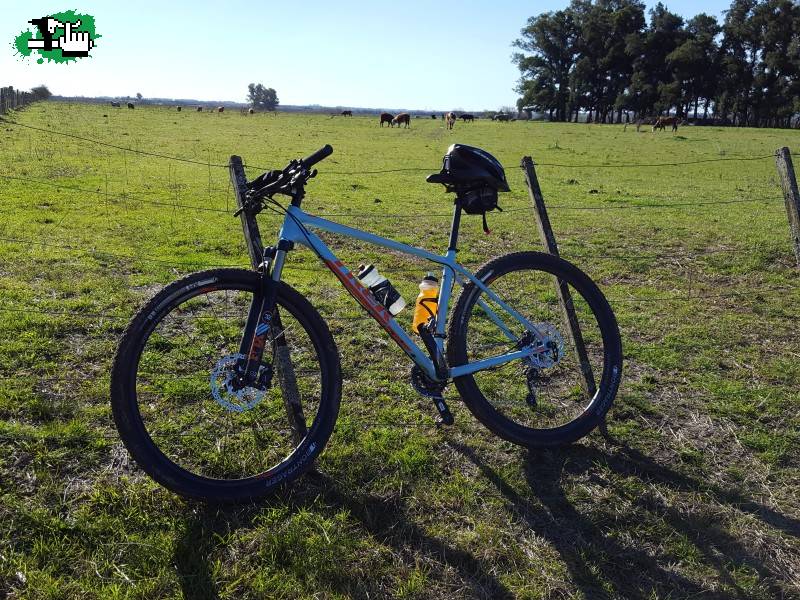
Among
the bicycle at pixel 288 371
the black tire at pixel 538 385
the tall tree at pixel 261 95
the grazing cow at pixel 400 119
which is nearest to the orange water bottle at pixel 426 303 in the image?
the bicycle at pixel 288 371

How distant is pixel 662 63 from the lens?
261 feet

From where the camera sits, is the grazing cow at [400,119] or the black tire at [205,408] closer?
the black tire at [205,408]

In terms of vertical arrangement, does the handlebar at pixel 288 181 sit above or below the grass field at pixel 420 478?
above

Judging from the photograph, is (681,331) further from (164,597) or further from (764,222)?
(764,222)

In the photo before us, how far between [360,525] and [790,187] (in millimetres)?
5498

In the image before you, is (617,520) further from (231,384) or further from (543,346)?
(231,384)

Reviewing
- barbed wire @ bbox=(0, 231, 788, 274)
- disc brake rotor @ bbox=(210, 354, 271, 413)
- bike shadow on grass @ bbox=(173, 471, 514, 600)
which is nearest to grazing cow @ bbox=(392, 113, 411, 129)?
barbed wire @ bbox=(0, 231, 788, 274)

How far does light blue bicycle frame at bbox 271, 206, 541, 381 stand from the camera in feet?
10.6

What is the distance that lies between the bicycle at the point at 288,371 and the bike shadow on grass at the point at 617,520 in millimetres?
237

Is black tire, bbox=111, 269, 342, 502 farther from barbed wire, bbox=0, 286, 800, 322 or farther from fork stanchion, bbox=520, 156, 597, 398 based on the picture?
fork stanchion, bbox=520, 156, 597, 398

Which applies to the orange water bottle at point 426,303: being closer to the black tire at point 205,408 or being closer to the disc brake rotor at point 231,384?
the black tire at point 205,408

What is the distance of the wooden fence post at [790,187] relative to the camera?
5.89 m

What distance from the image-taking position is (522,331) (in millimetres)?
4266

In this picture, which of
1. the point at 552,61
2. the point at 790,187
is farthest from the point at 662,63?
the point at 790,187
